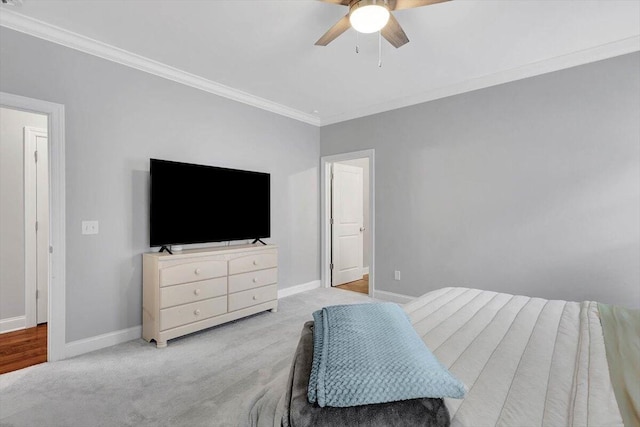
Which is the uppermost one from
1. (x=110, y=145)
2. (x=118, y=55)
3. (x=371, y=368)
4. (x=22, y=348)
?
(x=118, y=55)

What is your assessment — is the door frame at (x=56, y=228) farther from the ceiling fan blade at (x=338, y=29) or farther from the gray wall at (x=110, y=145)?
the ceiling fan blade at (x=338, y=29)

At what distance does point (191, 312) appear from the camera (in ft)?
9.53

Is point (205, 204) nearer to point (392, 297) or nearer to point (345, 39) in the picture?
point (345, 39)

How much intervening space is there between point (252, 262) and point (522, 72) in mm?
3463

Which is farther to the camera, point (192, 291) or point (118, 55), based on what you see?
point (192, 291)

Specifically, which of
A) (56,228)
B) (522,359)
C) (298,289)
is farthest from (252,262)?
(522,359)

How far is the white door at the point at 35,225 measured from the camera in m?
3.27

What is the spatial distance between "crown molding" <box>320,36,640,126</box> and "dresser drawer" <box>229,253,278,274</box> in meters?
2.39

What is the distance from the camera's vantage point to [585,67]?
284 centimetres

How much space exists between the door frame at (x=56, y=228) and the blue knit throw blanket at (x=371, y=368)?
8.22 ft

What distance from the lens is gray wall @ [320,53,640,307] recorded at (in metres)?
2.69

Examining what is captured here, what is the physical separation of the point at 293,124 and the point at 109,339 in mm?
3353

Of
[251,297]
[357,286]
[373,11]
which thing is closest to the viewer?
[373,11]

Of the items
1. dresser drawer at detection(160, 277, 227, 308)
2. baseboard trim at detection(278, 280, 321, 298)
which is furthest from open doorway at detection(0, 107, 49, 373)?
baseboard trim at detection(278, 280, 321, 298)
